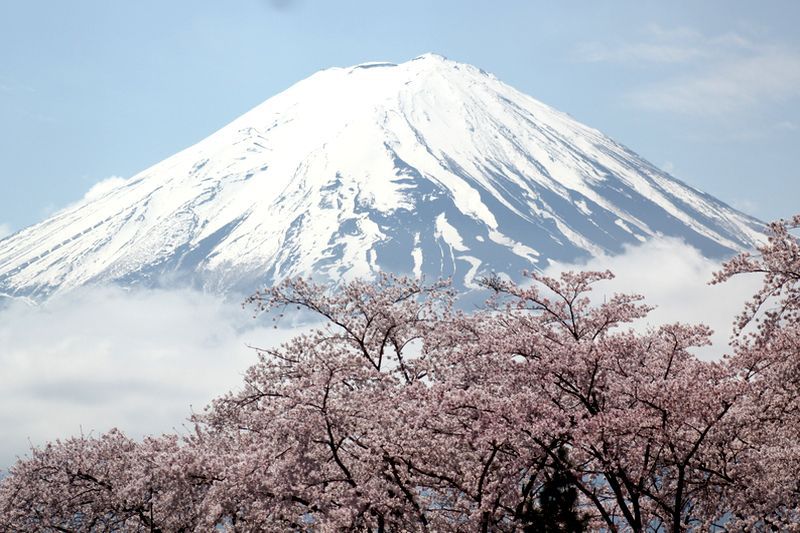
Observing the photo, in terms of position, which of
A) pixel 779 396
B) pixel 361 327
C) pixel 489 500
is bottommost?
pixel 489 500

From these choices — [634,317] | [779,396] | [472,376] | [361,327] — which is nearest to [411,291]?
[361,327]

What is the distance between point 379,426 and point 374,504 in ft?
3.92

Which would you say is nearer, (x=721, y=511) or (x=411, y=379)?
(x=721, y=511)

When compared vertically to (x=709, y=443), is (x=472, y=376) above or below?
above

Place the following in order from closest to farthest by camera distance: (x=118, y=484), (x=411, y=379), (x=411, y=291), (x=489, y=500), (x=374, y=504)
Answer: (x=489, y=500) < (x=374, y=504) < (x=411, y=379) < (x=411, y=291) < (x=118, y=484)

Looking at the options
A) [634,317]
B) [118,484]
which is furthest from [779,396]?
[118,484]

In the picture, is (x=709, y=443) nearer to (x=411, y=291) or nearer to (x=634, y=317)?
(x=634, y=317)

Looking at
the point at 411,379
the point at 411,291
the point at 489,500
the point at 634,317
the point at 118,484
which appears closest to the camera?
the point at 489,500

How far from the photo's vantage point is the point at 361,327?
18.3 meters

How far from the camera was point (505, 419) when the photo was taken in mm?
13586

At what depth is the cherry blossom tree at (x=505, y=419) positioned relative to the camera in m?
13.1

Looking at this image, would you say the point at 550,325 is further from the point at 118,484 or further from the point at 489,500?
the point at 118,484

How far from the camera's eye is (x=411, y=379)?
17625 millimetres

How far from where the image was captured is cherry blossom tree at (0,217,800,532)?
13.1m
